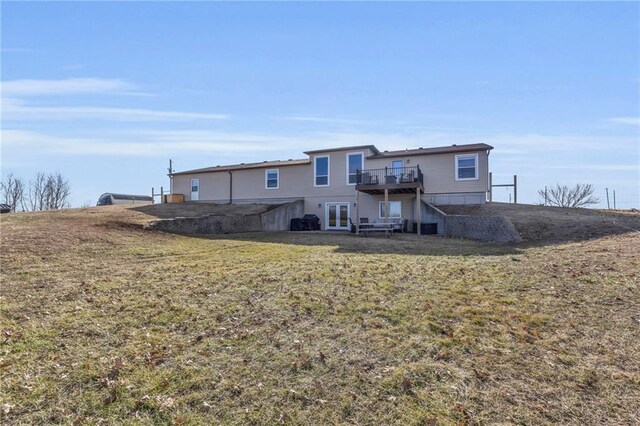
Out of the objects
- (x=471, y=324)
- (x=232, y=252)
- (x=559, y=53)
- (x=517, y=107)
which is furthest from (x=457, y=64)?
(x=471, y=324)

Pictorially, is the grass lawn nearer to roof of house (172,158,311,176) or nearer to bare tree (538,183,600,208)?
roof of house (172,158,311,176)

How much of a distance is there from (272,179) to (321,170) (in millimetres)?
3986

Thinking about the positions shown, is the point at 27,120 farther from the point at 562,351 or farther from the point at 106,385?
the point at 562,351

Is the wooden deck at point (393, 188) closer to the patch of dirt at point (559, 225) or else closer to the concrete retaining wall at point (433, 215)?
the concrete retaining wall at point (433, 215)

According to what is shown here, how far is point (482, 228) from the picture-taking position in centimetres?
1594

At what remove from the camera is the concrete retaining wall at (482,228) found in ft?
48.2

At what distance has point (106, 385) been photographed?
3.62 m

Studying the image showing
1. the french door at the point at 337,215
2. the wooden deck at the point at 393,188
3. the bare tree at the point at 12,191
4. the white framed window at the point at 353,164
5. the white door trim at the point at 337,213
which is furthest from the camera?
the bare tree at the point at 12,191

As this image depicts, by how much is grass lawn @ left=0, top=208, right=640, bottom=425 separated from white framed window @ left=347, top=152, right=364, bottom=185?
14850mm

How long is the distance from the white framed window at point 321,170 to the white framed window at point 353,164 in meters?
1.51

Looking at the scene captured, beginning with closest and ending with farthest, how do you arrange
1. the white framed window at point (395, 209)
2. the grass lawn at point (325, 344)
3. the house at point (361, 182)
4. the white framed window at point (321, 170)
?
the grass lawn at point (325, 344)
the house at point (361, 182)
the white framed window at point (395, 209)
the white framed window at point (321, 170)

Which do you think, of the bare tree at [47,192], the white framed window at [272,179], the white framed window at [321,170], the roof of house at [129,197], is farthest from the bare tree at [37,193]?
the white framed window at [321,170]

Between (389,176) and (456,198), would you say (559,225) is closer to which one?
(456,198)

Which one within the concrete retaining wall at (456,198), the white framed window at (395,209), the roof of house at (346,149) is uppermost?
the roof of house at (346,149)
